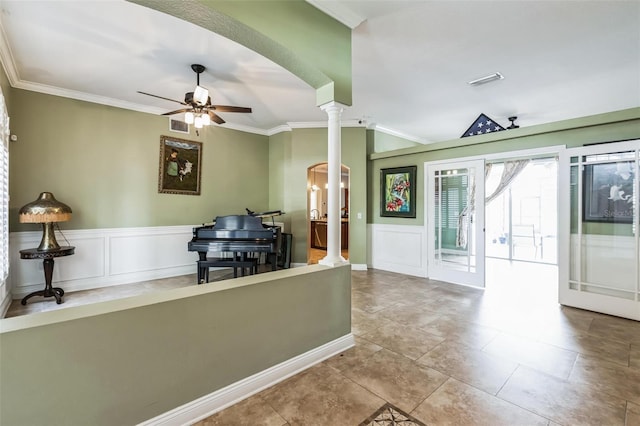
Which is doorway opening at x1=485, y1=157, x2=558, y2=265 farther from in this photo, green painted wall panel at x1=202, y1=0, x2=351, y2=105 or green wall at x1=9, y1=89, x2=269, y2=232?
green wall at x1=9, y1=89, x2=269, y2=232

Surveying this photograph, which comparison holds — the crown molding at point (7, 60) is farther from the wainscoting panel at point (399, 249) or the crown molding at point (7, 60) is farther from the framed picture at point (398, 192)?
the wainscoting panel at point (399, 249)

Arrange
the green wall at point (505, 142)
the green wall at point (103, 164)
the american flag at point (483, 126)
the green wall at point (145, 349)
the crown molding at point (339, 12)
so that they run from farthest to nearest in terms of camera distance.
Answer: the american flag at point (483, 126) < the green wall at point (103, 164) < the green wall at point (505, 142) < the crown molding at point (339, 12) < the green wall at point (145, 349)

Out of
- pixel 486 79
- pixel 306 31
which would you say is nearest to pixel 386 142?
pixel 486 79

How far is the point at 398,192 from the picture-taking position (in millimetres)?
5590

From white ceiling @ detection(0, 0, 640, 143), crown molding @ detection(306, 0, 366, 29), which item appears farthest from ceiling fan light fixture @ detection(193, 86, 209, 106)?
crown molding @ detection(306, 0, 366, 29)

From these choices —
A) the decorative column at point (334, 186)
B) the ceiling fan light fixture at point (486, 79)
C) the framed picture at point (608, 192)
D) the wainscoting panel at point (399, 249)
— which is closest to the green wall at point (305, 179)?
the wainscoting panel at point (399, 249)

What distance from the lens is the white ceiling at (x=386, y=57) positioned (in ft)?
8.43

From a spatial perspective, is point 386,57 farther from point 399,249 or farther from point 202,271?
point 202,271

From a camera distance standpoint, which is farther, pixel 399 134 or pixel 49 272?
pixel 399 134

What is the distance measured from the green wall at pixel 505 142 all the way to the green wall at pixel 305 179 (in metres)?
0.30

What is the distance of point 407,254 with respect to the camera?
17.9 ft

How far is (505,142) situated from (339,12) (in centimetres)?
327

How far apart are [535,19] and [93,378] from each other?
4.33 metres

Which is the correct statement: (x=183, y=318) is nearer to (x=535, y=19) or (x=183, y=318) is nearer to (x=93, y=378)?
(x=93, y=378)
